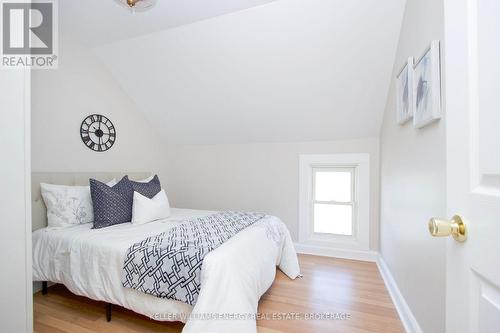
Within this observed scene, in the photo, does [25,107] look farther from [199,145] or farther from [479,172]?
[199,145]

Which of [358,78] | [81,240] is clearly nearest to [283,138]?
[358,78]

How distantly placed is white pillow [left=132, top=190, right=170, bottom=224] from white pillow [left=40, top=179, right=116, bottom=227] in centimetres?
45

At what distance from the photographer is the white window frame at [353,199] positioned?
3201 mm

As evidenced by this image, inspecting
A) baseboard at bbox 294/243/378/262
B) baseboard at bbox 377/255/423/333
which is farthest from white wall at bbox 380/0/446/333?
baseboard at bbox 294/243/378/262

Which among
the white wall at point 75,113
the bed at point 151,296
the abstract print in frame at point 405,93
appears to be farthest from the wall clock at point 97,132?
the abstract print in frame at point 405,93

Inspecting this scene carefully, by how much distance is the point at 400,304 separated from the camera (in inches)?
77.5

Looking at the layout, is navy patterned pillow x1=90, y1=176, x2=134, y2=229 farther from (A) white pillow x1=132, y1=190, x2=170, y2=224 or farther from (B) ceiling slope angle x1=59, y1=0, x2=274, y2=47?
(B) ceiling slope angle x1=59, y1=0, x2=274, y2=47

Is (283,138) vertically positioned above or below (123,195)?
above

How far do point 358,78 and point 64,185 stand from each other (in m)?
3.22

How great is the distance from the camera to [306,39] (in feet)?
7.84

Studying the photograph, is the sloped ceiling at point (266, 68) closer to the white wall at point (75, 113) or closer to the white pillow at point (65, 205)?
the white wall at point (75, 113)

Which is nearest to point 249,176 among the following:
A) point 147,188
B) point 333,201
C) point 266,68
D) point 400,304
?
point 333,201

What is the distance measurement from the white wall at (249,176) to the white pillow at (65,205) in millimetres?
1703

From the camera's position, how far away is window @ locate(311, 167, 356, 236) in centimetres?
338
